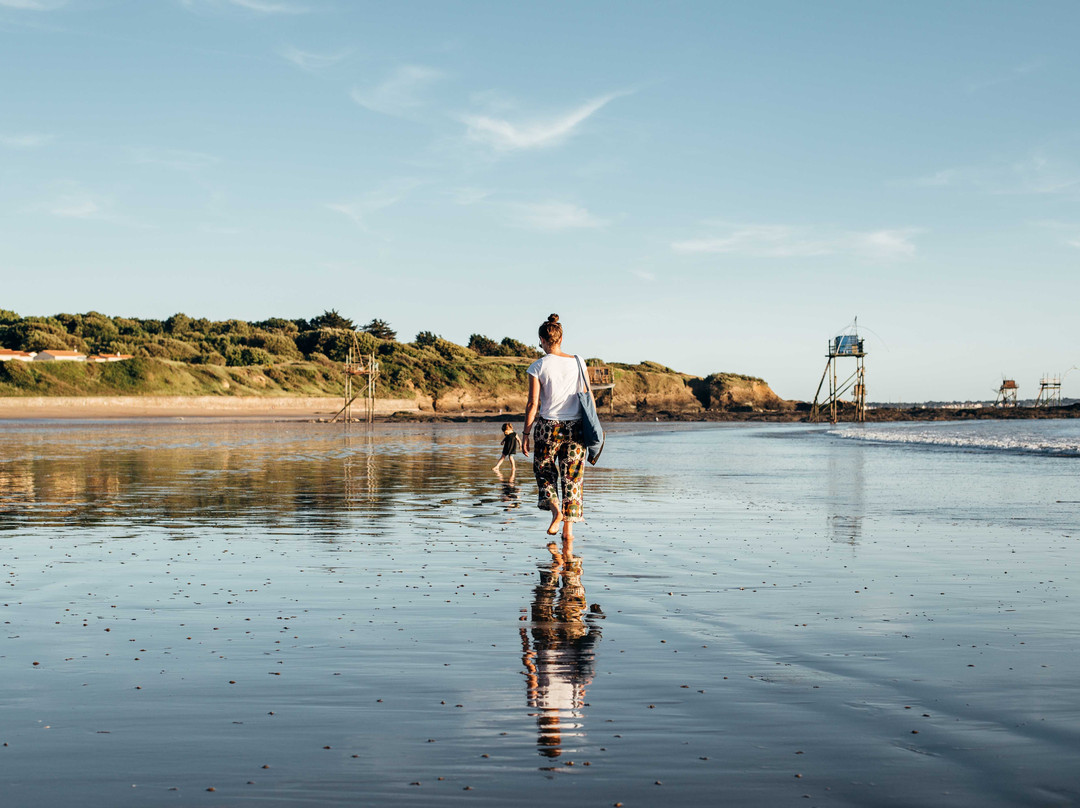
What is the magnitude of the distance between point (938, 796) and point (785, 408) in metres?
134

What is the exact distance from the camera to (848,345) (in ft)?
275

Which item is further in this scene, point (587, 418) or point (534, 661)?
point (587, 418)

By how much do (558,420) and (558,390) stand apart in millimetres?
305

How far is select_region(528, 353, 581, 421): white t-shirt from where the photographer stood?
9.04 metres

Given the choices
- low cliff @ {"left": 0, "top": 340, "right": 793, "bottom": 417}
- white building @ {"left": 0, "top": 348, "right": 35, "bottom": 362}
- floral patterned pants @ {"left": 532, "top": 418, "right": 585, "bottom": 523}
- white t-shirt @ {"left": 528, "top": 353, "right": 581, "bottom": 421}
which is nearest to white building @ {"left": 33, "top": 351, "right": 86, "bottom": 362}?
white building @ {"left": 0, "top": 348, "right": 35, "bottom": 362}

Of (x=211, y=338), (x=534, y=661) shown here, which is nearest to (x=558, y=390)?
(x=534, y=661)

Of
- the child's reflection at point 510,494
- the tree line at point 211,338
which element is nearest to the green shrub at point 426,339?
the tree line at point 211,338

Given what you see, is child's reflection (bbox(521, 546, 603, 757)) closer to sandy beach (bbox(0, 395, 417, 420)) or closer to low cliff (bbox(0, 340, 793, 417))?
sandy beach (bbox(0, 395, 417, 420))

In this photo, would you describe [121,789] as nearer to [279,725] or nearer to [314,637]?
[279,725]

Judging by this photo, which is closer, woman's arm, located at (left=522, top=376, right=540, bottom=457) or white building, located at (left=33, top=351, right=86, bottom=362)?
woman's arm, located at (left=522, top=376, right=540, bottom=457)

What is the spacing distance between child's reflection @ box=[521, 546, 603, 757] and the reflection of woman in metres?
1.25

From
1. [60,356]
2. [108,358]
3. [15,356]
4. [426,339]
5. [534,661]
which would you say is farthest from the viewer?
[426,339]

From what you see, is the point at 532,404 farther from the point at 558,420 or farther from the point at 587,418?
the point at 587,418

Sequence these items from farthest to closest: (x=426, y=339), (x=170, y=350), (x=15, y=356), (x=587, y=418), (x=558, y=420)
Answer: (x=426, y=339) → (x=170, y=350) → (x=15, y=356) → (x=558, y=420) → (x=587, y=418)
